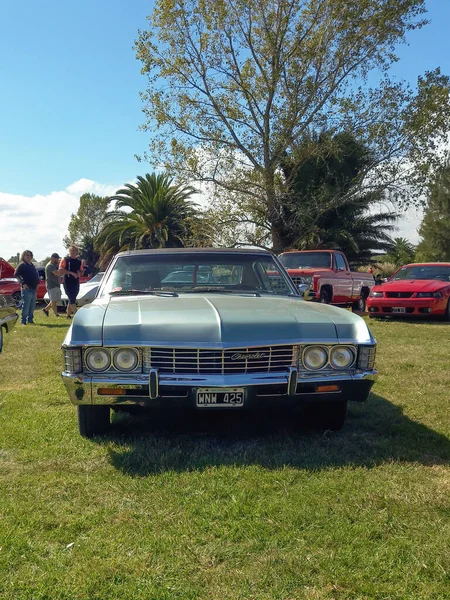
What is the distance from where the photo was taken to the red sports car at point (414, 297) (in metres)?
13.2

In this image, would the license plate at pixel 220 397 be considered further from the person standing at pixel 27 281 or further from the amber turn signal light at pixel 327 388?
the person standing at pixel 27 281

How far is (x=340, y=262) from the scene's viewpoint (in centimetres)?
1588

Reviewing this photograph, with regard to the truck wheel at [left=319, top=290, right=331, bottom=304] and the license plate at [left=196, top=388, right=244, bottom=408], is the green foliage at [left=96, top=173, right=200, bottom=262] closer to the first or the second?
the truck wheel at [left=319, top=290, right=331, bottom=304]

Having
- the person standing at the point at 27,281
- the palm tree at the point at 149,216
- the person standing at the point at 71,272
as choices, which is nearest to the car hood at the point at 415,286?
the person standing at the point at 71,272

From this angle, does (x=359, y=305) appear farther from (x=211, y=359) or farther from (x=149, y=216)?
(x=149, y=216)

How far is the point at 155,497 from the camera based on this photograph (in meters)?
3.31

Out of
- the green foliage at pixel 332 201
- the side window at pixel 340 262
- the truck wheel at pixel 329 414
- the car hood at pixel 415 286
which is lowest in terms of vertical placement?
the truck wheel at pixel 329 414

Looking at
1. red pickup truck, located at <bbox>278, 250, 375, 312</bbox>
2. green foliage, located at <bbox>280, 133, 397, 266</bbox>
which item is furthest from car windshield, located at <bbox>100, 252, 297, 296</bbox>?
green foliage, located at <bbox>280, 133, 397, 266</bbox>

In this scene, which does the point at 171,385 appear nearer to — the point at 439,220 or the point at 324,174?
the point at 324,174

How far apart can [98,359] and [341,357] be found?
167 centimetres

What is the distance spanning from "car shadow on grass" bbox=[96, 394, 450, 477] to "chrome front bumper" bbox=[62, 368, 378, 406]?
298 millimetres

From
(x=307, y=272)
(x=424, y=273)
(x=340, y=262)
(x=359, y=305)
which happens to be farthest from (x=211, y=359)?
(x=359, y=305)

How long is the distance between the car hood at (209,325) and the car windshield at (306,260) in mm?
10834

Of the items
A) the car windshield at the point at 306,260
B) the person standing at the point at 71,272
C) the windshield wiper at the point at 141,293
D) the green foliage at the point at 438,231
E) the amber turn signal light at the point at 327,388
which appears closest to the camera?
the amber turn signal light at the point at 327,388
